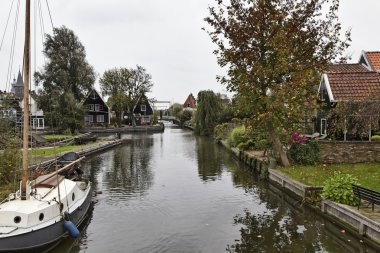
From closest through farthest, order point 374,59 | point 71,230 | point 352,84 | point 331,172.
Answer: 1. point 71,230
2. point 331,172
3. point 352,84
4. point 374,59

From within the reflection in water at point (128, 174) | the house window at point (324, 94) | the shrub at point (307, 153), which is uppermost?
the house window at point (324, 94)

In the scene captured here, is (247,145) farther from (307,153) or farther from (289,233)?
(289,233)

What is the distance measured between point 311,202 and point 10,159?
16143mm

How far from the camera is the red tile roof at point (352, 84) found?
89.2 feet

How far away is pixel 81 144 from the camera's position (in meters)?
46.2

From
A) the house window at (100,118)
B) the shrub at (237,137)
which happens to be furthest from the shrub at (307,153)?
the house window at (100,118)

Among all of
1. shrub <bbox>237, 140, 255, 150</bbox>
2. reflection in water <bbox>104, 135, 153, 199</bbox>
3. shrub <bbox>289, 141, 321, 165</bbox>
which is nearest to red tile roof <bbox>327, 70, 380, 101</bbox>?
shrub <bbox>289, 141, 321, 165</bbox>

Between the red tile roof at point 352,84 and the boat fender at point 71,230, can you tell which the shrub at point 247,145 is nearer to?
the red tile roof at point 352,84

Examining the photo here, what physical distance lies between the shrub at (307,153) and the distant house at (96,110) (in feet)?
224

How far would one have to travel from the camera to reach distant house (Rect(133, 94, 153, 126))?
9612 cm

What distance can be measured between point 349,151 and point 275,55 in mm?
8203

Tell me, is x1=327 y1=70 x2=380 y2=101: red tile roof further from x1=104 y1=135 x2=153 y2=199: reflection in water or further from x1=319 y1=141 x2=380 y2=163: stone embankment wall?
x1=104 y1=135 x2=153 y2=199: reflection in water

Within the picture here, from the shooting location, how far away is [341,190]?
15102 millimetres

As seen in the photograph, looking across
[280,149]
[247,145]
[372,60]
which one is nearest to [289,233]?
[280,149]
